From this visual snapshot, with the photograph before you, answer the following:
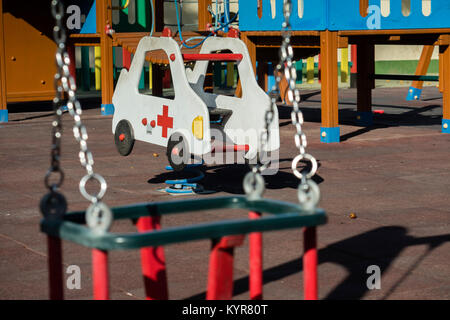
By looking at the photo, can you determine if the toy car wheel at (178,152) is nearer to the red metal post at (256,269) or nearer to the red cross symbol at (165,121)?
the red cross symbol at (165,121)

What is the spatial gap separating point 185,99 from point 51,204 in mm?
4355

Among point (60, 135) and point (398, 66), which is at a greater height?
point (398, 66)

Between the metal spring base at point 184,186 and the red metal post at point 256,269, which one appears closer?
the red metal post at point 256,269

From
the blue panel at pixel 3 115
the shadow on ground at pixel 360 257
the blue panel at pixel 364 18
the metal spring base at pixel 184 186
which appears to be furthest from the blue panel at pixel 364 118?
the shadow on ground at pixel 360 257

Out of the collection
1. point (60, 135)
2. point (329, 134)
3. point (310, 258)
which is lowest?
point (310, 258)

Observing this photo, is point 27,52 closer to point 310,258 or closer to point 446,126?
point 446,126

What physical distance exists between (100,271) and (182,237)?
328 mm

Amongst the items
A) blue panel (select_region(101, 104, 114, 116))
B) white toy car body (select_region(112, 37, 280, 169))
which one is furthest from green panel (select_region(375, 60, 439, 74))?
white toy car body (select_region(112, 37, 280, 169))

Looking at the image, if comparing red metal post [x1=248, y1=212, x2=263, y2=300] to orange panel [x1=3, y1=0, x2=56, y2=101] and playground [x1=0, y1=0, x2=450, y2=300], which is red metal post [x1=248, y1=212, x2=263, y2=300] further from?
orange panel [x1=3, y1=0, x2=56, y2=101]

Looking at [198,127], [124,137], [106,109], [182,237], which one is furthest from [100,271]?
[106,109]

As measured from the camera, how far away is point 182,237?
122 inches

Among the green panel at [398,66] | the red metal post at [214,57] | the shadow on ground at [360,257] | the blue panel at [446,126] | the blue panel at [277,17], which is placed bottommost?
the shadow on ground at [360,257]

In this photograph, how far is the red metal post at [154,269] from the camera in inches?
153

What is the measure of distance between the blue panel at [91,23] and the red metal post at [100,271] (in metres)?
13.8
